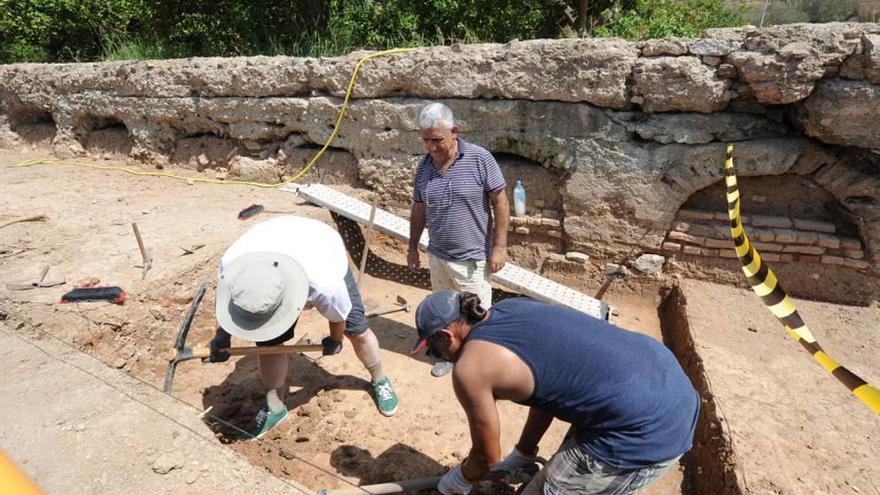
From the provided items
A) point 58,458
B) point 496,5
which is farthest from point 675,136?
point 58,458

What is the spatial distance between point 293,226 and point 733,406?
2682 mm

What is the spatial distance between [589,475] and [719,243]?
292 centimetres

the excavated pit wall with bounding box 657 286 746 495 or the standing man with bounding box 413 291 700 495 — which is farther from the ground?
the standing man with bounding box 413 291 700 495


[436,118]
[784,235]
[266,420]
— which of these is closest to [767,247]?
[784,235]

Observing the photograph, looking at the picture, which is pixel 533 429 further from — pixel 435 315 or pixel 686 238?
pixel 686 238

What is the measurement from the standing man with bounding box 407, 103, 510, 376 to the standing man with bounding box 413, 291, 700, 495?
1.25 m

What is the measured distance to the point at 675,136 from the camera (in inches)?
153

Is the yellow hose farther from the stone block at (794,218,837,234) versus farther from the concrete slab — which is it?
the stone block at (794,218,837,234)

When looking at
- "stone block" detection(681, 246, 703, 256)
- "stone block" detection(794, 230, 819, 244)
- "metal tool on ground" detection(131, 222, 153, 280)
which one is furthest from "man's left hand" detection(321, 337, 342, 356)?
"stone block" detection(794, 230, 819, 244)

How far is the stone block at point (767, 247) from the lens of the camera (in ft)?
12.7

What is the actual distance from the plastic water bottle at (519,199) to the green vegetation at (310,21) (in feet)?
7.10

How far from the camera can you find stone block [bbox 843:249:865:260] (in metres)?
3.75

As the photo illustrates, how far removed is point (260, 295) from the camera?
219cm

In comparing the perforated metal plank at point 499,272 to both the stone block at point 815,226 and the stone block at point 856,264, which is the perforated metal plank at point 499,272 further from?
the stone block at point 856,264
